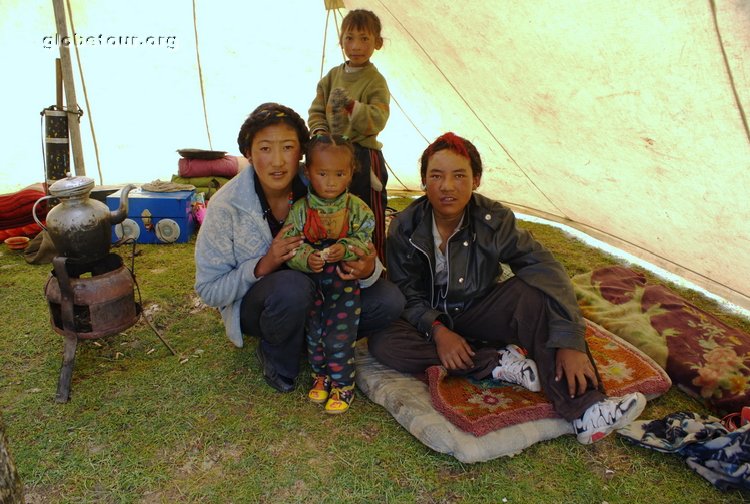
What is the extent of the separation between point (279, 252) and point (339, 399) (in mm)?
607

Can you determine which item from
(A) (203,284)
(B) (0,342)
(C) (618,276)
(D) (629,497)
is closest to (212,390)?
(A) (203,284)

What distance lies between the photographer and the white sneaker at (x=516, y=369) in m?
1.94

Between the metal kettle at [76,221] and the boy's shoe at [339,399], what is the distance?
1.07m

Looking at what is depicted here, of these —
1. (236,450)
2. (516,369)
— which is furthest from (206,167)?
(516,369)

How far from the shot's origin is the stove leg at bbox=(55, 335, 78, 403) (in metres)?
1.93

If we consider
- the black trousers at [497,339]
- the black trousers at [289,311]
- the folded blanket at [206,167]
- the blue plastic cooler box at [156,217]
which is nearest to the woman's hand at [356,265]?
the black trousers at [289,311]

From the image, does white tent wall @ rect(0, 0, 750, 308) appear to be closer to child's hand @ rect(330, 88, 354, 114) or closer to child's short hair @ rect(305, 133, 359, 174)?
child's hand @ rect(330, 88, 354, 114)

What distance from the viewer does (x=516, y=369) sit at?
6.48ft

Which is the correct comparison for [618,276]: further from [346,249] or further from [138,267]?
[138,267]

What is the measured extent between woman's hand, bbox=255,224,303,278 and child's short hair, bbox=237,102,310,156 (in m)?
0.36

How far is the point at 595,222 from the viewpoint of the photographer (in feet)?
13.1

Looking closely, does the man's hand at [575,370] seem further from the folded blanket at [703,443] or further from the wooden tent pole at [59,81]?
the wooden tent pole at [59,81]

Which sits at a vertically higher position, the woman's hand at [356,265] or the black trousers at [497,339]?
the woman's hand at [356,265]

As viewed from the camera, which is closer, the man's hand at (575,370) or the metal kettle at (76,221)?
the man's hand at (575,370)
